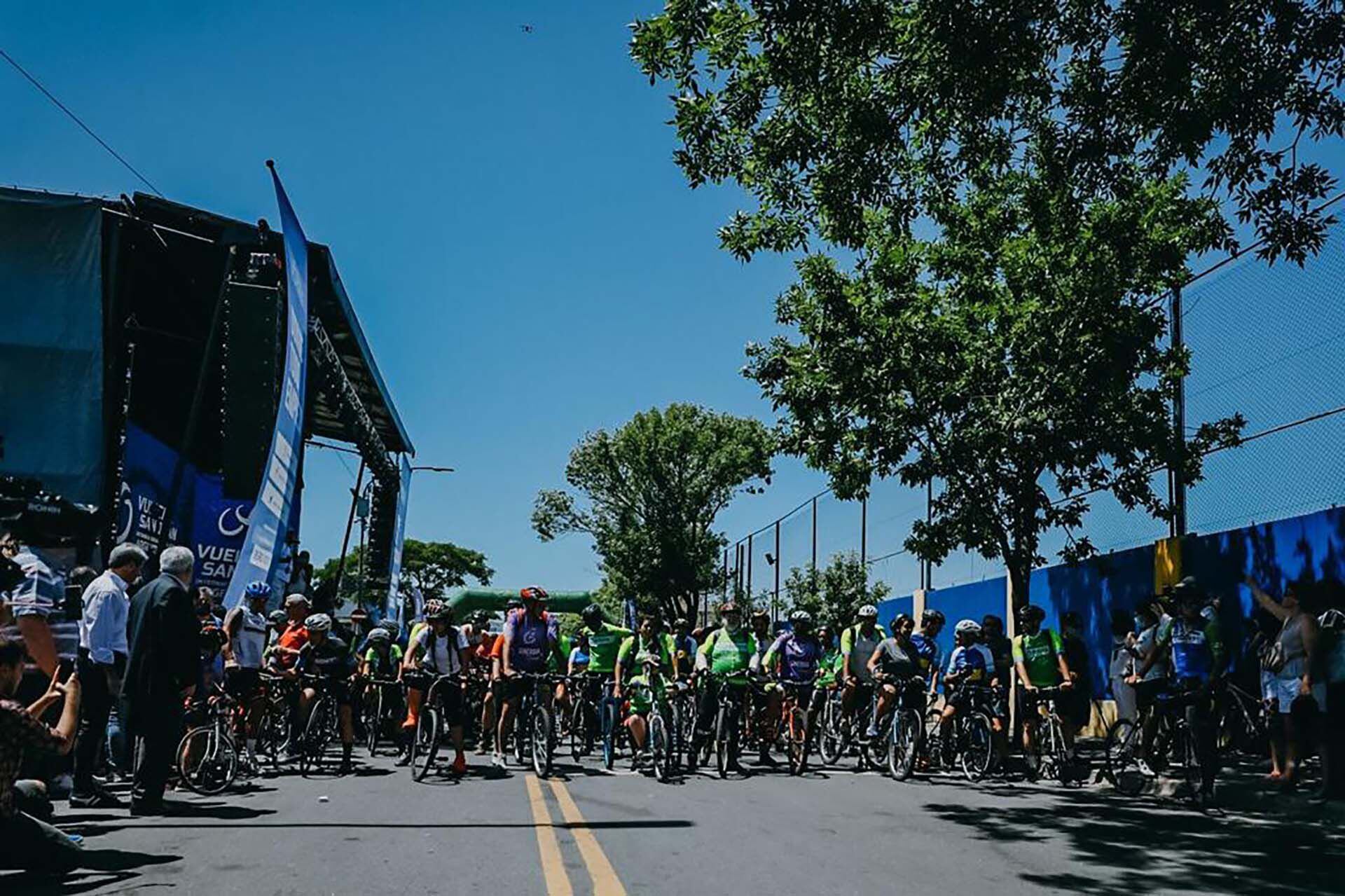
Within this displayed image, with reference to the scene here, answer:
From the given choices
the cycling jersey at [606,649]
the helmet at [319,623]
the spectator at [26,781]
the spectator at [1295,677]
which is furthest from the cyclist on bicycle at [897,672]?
the spectator at [26,781]

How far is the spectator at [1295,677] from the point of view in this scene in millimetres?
10641

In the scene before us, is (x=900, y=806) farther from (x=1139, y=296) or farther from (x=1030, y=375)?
(x=1139, y=296)

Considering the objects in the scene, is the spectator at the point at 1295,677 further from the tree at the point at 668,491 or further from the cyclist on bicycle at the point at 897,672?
the tree at the point at 668,491

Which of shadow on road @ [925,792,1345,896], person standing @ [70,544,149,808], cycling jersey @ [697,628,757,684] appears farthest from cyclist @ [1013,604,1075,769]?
person standing @ [70,544,149,808]

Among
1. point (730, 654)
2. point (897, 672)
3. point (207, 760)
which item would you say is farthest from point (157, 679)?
point (897, 672)

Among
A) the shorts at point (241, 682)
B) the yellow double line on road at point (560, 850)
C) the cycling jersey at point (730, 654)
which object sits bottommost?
the yellow double line on road at point (560, 850)

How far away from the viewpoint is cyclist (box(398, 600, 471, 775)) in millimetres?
12914

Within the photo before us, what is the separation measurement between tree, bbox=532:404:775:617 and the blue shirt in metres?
45.6

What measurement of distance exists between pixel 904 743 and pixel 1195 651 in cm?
348

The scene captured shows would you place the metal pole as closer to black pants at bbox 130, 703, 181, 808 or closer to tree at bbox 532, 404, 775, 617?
black pants at bbox 130, 703, 181, 808

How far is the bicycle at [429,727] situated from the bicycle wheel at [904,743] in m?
4.99

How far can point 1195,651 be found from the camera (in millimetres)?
11516

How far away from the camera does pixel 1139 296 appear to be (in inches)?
640

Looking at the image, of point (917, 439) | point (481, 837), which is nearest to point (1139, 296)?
point (917, 439)
